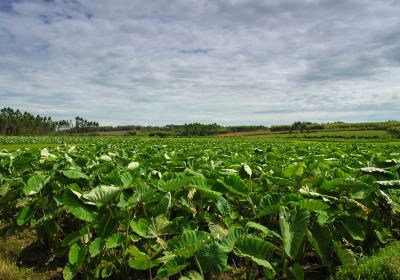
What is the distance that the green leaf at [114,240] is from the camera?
11.3 feet

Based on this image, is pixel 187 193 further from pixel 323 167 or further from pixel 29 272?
pixel 323 167

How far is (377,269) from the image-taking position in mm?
3473

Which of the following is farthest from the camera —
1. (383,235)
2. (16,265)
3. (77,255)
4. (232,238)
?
(16,265)

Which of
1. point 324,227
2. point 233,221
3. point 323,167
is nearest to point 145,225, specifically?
point 233,221

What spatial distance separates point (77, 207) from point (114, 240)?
47cm

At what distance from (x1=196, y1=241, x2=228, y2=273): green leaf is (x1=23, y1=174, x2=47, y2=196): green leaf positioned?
2459 millimetres

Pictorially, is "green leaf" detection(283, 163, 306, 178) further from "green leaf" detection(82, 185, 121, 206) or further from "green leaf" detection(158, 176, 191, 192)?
"green leaf" detection(82, 185, 121, 206)

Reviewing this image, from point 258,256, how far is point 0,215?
5.13m

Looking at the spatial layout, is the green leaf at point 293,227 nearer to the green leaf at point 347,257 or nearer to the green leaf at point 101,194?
the green leaf at point 347,257

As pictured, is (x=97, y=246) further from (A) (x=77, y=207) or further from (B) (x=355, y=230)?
(B) (x=355, y=230)

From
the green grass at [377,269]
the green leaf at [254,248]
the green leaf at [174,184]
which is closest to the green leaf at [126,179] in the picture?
the green leaf at [174,184]

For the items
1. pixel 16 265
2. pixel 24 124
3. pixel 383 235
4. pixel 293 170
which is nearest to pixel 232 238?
pixel 293 170

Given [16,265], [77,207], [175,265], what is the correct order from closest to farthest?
[175,265] → [77,207] → [16,265]

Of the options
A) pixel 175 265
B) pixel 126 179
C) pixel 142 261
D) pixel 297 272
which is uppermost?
pixel 126 179
